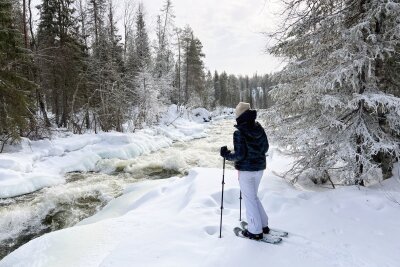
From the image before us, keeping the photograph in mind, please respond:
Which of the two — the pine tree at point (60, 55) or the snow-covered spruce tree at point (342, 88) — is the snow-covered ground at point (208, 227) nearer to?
the snow-covered spruce tree at point (342, 88)

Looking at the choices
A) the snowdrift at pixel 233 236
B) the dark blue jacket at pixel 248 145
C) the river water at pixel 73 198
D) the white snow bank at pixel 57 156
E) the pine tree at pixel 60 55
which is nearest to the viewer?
the snowdrift at pixel 233 236

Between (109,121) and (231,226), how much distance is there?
18.3 m

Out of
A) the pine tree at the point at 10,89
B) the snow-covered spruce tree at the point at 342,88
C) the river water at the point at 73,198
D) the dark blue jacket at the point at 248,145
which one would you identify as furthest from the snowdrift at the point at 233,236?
the pine tree at the point at 10,89

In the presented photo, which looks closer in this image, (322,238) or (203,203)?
(322,238)

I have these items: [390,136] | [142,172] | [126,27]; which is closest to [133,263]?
[390,136]

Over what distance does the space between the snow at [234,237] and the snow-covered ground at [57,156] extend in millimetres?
5376

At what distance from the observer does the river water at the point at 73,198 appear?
7046 mm

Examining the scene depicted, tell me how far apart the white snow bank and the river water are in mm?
463

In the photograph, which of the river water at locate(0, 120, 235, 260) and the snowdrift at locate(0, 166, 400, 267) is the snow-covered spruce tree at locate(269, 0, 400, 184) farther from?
the river water at locate(0, 120, 235, 260)

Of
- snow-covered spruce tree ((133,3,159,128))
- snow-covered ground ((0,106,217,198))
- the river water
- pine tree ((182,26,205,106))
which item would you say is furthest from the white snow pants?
pine tree ((182,26,205,106))

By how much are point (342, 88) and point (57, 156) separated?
11.4 meters

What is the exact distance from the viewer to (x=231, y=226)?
17.0ft

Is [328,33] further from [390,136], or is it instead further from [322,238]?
[322,238]

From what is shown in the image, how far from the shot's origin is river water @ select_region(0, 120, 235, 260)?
23.1 ft
